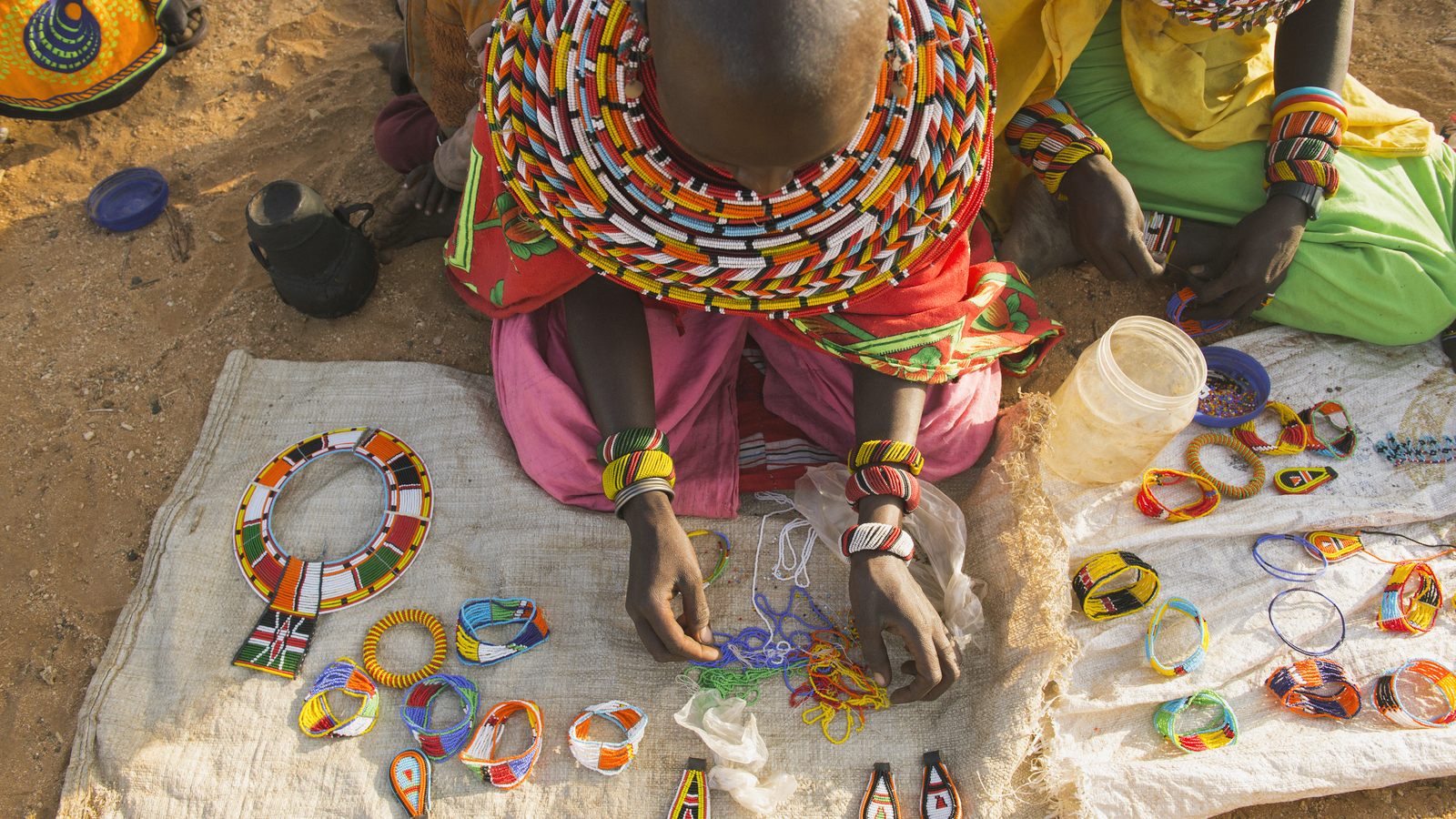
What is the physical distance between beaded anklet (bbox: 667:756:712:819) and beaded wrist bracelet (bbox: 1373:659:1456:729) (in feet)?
4.53

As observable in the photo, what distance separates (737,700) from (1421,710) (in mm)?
1395

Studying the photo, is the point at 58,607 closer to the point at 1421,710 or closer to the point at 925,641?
the point at 925,641

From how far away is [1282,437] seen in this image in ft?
6.50

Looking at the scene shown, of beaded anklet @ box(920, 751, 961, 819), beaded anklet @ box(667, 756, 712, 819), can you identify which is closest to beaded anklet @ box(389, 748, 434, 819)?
beaded anklet @ box(667, 756, 712, 819)

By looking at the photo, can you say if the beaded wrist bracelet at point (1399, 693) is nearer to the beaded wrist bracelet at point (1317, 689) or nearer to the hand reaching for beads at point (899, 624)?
the beaded wrist bracelet at point (1317, 689)

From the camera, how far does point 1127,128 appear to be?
7.02ft

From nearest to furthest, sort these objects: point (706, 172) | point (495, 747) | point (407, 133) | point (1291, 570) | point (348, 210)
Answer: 1. point (706, 172)
2. point (495, 747)
3. point (1291, 570)
4. point (348, 210)
5. point (407, 133)

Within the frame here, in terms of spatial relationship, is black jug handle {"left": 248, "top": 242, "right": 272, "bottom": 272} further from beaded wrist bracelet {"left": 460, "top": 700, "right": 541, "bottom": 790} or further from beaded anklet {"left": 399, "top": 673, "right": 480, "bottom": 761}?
beaded wrist bracelet {"left": 460, "top": 700, "right": 541, "bottom": 790}

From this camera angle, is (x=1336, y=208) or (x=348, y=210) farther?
(x=348, y=210)

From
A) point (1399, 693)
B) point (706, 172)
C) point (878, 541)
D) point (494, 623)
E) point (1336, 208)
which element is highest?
point (706, 172)

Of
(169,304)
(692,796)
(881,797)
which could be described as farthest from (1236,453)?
(169,304)

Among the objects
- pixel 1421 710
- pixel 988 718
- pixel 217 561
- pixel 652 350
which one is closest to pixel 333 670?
pixel 217 561

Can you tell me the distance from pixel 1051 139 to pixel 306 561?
199cm

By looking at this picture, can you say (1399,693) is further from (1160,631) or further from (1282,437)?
(1282,437)
